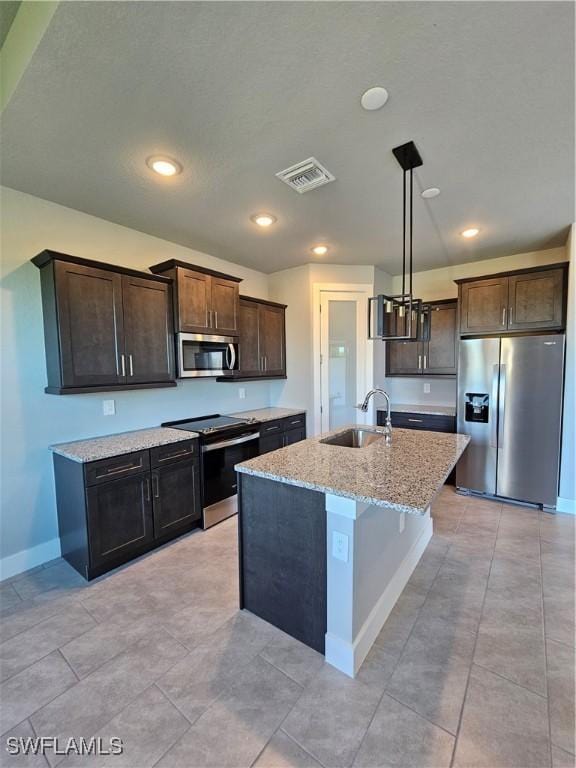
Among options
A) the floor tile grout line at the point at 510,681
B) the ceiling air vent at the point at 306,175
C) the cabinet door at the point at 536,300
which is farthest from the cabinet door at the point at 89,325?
the cabinet door at the point at 536,300

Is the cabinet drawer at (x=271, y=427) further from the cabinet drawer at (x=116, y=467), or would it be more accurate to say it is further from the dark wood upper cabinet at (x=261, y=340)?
the cabinet drawer at (x=116, y=467)

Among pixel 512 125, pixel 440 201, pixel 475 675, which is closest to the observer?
pixel 475 675

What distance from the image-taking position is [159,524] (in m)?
2.67

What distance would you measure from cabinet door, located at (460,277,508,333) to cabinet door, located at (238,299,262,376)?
2.43 metres

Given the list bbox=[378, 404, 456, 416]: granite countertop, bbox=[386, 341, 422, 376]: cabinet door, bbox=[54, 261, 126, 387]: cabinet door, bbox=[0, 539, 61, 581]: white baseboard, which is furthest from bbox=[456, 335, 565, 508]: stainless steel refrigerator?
bbox=[0, 539, 61, 581]: white baseboard

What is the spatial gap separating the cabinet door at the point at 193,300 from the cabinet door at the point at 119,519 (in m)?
1.41

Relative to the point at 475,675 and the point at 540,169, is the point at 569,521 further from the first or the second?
the point at 540,169

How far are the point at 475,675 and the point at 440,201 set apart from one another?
9.98ft

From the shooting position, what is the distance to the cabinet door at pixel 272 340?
4.11 m

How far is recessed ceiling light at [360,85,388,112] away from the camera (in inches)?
59.1

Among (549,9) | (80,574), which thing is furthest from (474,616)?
(549,9)

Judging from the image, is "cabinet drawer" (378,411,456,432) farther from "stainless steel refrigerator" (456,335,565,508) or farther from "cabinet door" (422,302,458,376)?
"cabinet door" (422,302,458,376)

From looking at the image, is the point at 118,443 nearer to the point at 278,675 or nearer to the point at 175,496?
the point at 175,496

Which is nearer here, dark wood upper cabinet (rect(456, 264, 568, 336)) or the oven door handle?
the oven door handle
